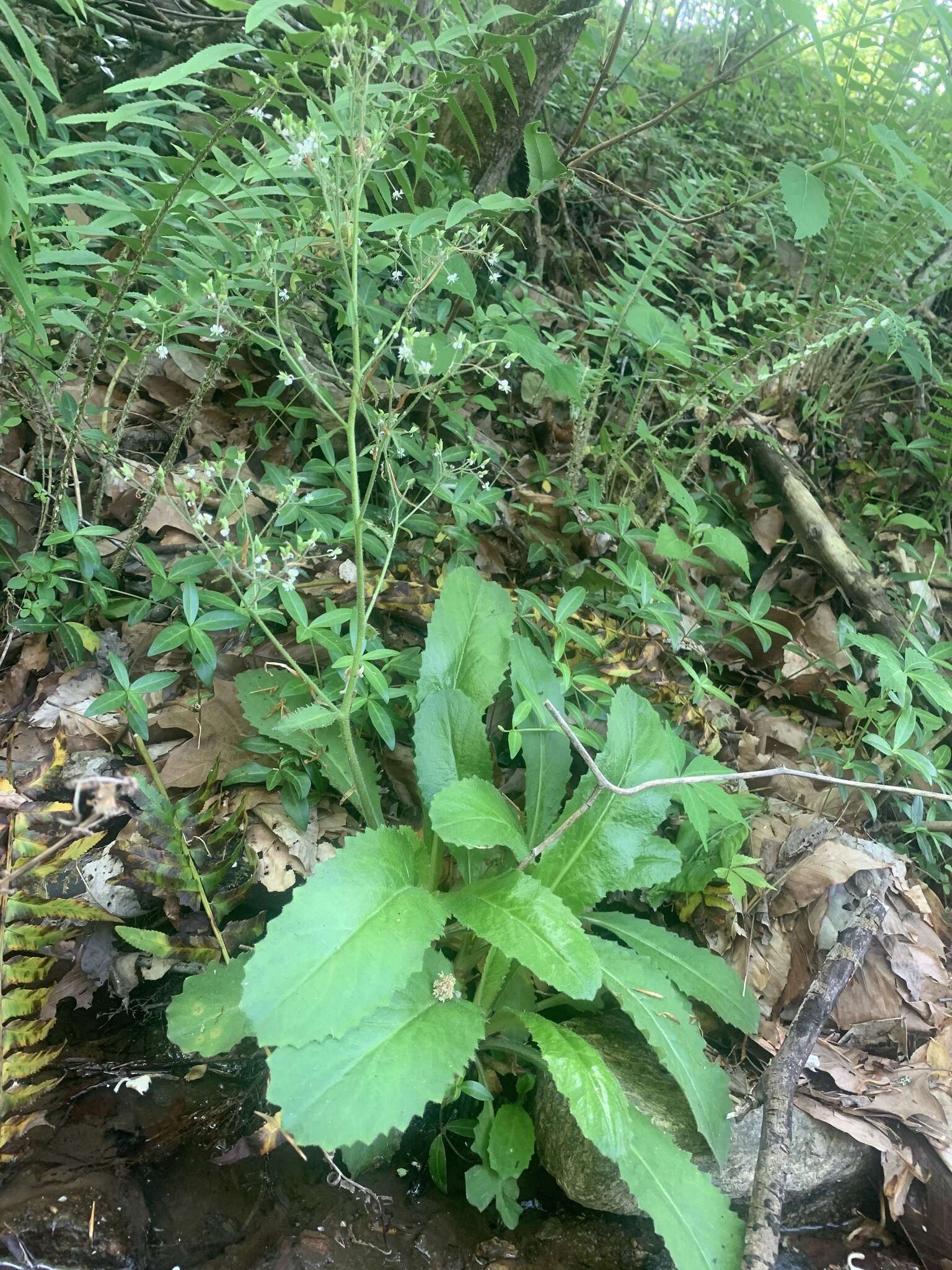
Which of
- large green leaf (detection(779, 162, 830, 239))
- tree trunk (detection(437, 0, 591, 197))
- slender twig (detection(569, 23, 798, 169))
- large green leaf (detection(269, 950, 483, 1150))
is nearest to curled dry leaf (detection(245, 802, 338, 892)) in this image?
large green leaf (detection(269, 950, 483, 1150))

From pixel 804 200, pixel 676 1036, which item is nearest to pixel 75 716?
pixel 676 1036

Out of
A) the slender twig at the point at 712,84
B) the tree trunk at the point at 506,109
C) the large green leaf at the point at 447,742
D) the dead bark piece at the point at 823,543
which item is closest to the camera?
the large green leaf at the point at 447,742

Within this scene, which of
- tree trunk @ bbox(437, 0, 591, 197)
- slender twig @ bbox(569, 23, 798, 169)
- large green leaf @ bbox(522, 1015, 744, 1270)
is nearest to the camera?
large green leaf @ bbox(522, 1015, 744, 1270)

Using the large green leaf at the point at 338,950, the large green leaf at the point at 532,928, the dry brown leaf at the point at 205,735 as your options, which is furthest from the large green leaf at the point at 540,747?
the dry brown leaf at the point at 205,735

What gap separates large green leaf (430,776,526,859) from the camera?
4.83 feet

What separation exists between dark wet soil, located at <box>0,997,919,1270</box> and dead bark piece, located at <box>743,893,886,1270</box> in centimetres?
25

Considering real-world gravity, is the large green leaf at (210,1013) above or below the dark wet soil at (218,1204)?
above

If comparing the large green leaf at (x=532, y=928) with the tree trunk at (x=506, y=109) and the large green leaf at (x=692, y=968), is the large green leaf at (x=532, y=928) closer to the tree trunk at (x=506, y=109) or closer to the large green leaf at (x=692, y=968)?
the large green leaf at (x=692, y=968)

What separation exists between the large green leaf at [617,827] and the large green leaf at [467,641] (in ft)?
1.03

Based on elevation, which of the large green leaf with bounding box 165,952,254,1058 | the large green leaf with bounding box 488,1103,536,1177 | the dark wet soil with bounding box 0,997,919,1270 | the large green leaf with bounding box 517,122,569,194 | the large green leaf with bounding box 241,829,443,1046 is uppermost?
the large green leaf with bounding box 517,122,569,194

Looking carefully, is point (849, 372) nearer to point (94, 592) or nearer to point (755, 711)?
point (755, 711)

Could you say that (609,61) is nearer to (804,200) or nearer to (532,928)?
(804,200)

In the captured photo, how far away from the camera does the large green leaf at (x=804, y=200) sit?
1.62 metres

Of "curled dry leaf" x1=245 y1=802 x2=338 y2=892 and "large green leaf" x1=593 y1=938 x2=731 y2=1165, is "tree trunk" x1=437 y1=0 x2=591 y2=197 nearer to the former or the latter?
"curled dry leaf" x1=245 y1=802 x2=338 y2=892
